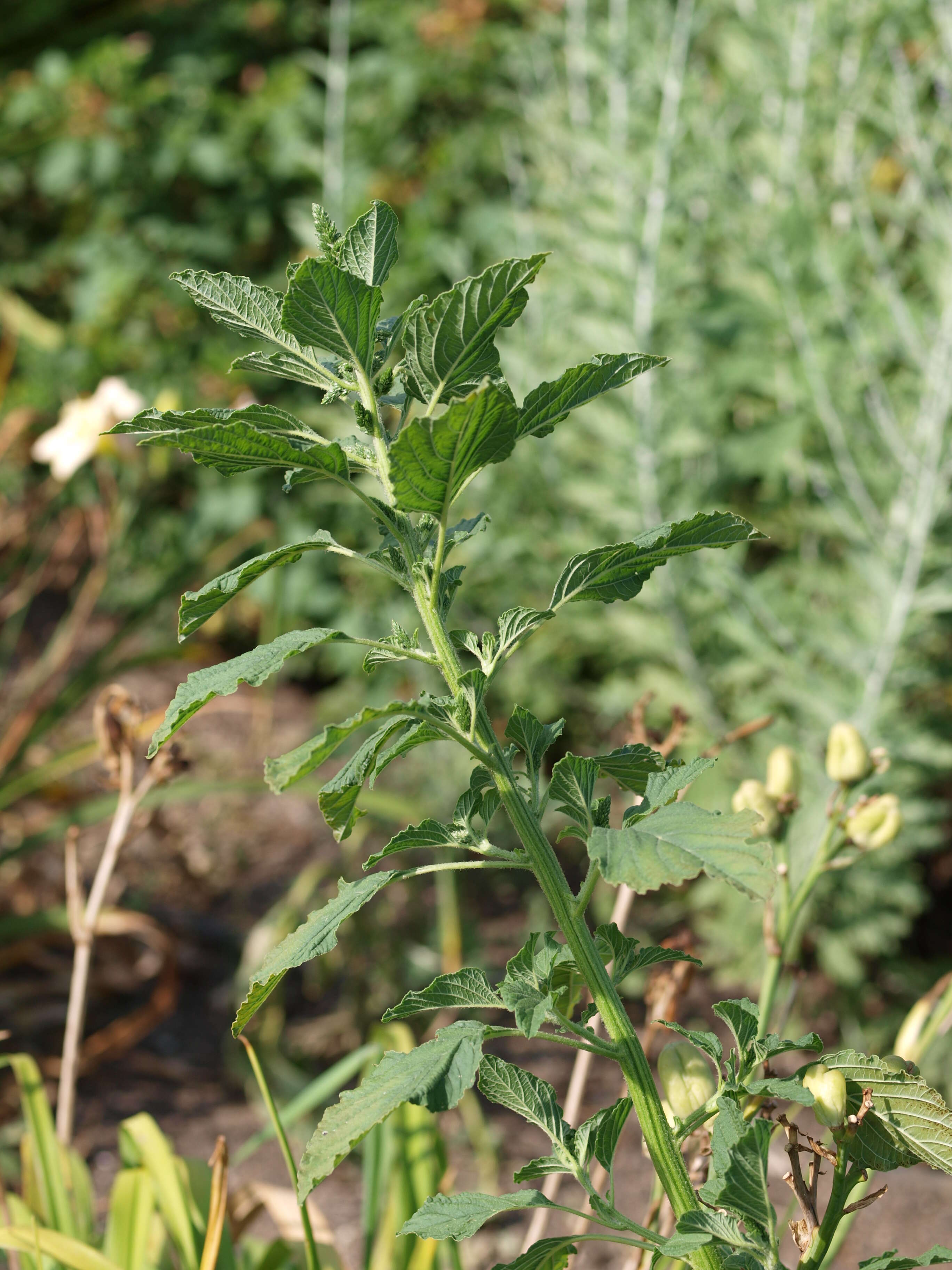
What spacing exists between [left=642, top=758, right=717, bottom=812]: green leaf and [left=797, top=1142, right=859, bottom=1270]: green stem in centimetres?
19

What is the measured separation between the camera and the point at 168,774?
3.00 feet

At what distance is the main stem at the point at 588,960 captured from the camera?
53 cm

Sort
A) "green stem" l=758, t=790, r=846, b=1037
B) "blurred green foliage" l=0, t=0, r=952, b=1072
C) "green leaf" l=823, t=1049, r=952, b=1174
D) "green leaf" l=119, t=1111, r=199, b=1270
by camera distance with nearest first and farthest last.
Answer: "green leaf" l=823, t=1049, r=952, b=1174, "green stem" l=758, t=790, r=846, b=1037, "green leaf" l=119, t=1111, r=199, b=1270, "blurred green foliage" l=0, t=0, r=952, b=1072

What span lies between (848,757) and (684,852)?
1.18 feet

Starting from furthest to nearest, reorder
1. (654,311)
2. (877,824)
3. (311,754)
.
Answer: (654,311), (877,824), (311,754)

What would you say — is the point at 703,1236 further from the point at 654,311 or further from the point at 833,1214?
the point at 654,311

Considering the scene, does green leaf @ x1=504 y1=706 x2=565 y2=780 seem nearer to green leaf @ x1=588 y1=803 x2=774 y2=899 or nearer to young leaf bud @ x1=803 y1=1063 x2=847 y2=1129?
green leaf @ x1=588 y1=803 x2=774 y2=899

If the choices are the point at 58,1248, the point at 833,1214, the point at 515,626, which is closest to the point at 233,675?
the point at 515,626

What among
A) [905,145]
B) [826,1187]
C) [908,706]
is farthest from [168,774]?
[905,145]

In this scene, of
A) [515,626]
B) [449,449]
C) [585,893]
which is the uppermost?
[449,449]

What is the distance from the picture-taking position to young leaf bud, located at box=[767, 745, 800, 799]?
784 mm

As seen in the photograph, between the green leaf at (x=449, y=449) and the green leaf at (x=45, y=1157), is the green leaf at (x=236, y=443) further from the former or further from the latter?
the green leaf at (x=45, y=1157)

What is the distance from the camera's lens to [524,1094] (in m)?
0.56

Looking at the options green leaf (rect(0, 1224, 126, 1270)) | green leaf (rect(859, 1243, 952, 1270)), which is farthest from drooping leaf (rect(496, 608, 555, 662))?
green leaf (rect(0, 1224, 126, 1270))
